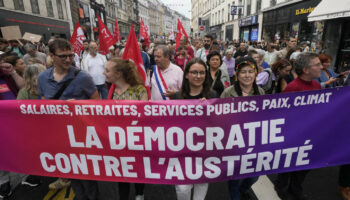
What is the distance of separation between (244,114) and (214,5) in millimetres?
40947

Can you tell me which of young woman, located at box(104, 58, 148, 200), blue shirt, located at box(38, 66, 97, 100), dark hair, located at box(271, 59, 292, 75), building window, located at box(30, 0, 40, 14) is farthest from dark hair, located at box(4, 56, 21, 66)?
building window, located at box(30, 0, 40, 14)

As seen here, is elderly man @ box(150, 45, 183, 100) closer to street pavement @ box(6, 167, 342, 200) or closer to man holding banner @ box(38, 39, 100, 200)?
man holding banner @ box(38, 39, 100, 200)

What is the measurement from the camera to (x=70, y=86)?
238cm

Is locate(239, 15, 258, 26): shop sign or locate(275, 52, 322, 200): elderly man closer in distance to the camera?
locate(275, 52, 322, 200): elderly man

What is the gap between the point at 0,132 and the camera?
239 cm

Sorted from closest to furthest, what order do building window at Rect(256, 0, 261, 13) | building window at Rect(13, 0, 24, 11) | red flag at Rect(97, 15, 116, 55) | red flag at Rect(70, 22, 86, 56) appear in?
1. red flag at Rect(97, 15, 116, 55)
2. red flag at Rect(70, 22, 86, 56)
3. building window at Rect(13, 0, 24, 11)
4. building window at Rect(256, 0, 261, 13)

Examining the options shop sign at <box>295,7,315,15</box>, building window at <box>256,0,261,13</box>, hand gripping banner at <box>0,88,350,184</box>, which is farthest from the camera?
building window at <box>256,0,261,13</box>

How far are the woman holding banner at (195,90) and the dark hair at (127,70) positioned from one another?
0.52 m

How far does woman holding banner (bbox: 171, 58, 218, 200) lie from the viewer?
2326 mm

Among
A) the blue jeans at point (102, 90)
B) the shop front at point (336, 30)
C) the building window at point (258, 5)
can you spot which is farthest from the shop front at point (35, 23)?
the building window at point (258, 5)

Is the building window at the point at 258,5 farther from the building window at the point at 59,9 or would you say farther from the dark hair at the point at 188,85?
the dark hair at the point at 188,85

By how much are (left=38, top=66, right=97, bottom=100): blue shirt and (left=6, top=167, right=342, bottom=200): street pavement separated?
147 centimetres

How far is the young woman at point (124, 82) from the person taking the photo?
249cm

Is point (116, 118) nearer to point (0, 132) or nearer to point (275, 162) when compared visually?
point (0, 132)
